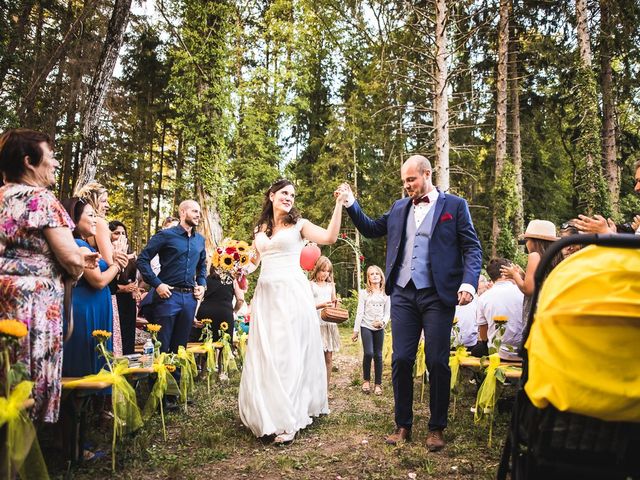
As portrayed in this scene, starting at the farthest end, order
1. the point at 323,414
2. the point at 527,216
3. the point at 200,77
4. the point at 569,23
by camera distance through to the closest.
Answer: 1. the point at 527,216
2. the point at 569,23
3. the point at 200,77
4. the point at 323,414

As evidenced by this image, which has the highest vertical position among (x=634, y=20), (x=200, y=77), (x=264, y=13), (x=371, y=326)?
(x=264, y=13)

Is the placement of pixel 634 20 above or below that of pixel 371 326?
above

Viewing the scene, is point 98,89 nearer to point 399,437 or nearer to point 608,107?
point 399,437

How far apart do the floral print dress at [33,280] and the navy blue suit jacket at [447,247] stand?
100 inches

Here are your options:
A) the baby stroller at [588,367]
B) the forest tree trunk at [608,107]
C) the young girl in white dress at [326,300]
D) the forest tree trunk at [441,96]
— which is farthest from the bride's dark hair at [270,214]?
the forest tree trunk at [608,107]

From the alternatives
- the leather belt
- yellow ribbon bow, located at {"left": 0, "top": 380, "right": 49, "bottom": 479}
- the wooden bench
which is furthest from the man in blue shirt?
yellow ribbon bow, located at {"left": 0, "top": 380, "right": 49, "bottom": 479}

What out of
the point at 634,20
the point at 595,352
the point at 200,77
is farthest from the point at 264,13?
the point at 595,352

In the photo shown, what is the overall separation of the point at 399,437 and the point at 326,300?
3416 millimetres

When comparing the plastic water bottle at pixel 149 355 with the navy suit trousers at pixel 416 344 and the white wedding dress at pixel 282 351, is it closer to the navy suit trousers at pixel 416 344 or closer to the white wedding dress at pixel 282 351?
the white wedding dress at pixel 282 351

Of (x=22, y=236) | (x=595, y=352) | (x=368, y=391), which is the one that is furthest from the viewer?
(x=368, y=391)

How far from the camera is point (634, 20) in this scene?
52.0 feet

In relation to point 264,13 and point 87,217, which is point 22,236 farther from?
point 264,13

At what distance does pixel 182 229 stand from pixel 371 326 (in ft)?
10.3

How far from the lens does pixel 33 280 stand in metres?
2.95
